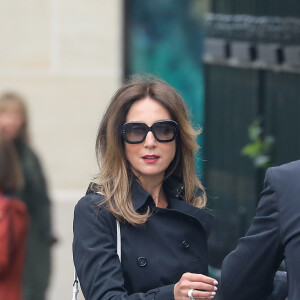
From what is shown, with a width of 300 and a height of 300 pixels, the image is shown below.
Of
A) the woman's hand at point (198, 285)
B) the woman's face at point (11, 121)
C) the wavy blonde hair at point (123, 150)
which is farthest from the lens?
the woman's face at point (11, 121)

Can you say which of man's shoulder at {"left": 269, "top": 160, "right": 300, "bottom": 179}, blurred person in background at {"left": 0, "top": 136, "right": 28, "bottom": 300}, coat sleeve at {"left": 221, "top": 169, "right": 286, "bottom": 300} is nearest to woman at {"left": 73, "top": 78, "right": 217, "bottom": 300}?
coat sleeve at {"left": 221, "top": 169, "right": 286, "bottom": 300}

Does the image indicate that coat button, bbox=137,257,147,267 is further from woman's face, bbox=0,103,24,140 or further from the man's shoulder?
woman's face, bbox=0,103,24,140

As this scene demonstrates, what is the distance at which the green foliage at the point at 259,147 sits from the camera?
283 inches

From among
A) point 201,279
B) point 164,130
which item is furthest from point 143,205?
point 201,279

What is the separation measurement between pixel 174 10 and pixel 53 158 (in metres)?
1.54

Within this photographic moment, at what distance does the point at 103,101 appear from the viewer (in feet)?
27.1

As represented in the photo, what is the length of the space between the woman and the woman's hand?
4cm

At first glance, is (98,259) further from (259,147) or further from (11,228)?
(259,147)

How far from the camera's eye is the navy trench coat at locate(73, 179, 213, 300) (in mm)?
3371

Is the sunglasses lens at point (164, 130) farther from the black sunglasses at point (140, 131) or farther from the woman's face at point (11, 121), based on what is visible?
the woman's face at point (11, 121)

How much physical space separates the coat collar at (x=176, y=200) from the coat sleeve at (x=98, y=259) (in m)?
0.14

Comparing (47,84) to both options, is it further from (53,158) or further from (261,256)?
(261,256)

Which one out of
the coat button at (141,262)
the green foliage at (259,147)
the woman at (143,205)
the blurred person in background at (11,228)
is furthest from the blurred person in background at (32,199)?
the coat button at (141,262)

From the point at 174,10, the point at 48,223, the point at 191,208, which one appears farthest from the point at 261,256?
the point at 174,10
